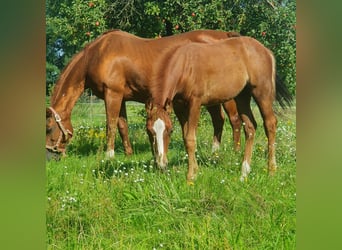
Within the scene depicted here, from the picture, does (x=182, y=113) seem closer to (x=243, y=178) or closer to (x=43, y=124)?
(x=243, y=178)

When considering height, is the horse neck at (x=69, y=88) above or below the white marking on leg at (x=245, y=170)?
above

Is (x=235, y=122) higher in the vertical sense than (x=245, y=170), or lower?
higher

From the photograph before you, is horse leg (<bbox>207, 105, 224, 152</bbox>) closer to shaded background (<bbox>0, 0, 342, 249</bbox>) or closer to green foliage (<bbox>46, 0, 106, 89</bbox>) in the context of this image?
green foliage (<bbox>46, 0, 106, 89</bbox>)

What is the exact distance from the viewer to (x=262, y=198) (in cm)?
222

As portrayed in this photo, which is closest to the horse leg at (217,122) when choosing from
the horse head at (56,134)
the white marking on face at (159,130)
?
the white marking on face at (159,130)

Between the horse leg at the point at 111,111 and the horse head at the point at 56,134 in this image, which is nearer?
the horse head at the point at 56,134

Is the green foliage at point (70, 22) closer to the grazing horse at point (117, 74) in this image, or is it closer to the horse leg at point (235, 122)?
the grazing horse at point (117, 74)

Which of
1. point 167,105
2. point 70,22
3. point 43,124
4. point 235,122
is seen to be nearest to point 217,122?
point 235,122

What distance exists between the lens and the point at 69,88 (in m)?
3.20

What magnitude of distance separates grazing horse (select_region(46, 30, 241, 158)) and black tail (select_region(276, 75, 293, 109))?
366 millimetres

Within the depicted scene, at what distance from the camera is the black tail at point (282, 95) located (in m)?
2.96

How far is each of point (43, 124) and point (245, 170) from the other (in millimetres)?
1990
